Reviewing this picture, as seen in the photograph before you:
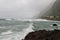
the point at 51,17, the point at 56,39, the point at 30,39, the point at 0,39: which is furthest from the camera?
the point at 51,17

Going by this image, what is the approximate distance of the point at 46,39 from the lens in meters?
15.8

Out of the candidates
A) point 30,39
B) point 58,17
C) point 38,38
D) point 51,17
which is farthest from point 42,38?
point 51,17

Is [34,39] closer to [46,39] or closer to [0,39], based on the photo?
[46,39]

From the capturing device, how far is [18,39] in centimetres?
2269

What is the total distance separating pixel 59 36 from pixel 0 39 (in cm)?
779

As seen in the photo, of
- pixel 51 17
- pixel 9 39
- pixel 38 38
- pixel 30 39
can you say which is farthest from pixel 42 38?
pixel 51 17

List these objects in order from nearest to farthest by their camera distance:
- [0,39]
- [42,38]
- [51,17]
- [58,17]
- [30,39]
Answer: [42,38] → [30,39] → [0,39] → [58,17] → [51,17]

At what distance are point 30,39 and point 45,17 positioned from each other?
9934 cm

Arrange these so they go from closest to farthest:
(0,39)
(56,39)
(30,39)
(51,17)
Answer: (56,39) < (30,39) < (0,39) < (51,17)

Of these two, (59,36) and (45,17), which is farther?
(45,17)

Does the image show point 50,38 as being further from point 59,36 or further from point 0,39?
point 0,39

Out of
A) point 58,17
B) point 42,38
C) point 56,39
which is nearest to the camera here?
point 56,39

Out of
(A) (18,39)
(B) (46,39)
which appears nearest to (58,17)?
(A) (18,39)

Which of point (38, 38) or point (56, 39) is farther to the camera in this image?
point (38, 38)
